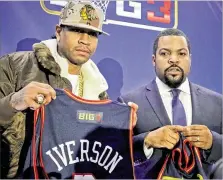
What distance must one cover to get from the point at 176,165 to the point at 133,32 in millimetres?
637

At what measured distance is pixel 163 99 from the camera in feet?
5.98

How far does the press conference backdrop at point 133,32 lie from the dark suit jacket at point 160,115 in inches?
2.1

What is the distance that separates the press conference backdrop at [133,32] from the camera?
1.70 meters

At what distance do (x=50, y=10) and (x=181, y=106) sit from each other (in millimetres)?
720

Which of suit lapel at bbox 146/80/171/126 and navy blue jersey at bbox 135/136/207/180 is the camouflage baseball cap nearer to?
suit lapel at bbox 146/80/171/126

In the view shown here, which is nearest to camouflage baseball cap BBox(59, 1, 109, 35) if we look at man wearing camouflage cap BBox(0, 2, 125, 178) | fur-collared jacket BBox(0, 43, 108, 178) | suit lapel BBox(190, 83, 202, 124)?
man wearing camouflage cap BBox(0, 2, 125, 178)

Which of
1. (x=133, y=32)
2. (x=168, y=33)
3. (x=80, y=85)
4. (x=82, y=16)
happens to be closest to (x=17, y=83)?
(x=80, y=85)

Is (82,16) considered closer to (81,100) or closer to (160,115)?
(81,100)

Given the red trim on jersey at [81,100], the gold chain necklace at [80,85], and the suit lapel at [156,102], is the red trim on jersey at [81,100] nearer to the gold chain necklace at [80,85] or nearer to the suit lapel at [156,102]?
the gold chain necklace at [80,85]

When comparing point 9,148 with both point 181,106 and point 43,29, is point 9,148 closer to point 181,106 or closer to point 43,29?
point 43,29

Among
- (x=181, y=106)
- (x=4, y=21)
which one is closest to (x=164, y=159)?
(x=181, y=106)

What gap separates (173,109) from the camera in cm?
181

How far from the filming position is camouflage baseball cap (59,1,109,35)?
1644 millimetres

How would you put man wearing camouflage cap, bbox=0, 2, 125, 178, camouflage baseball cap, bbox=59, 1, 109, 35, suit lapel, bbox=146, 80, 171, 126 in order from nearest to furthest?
man wearing camouflage cap, bbox=0, 2, 125, 178
camouflage baseball cap, bbox=59, 1, 109, 35
suit lapel, bbox=146, 80, 171, 126
